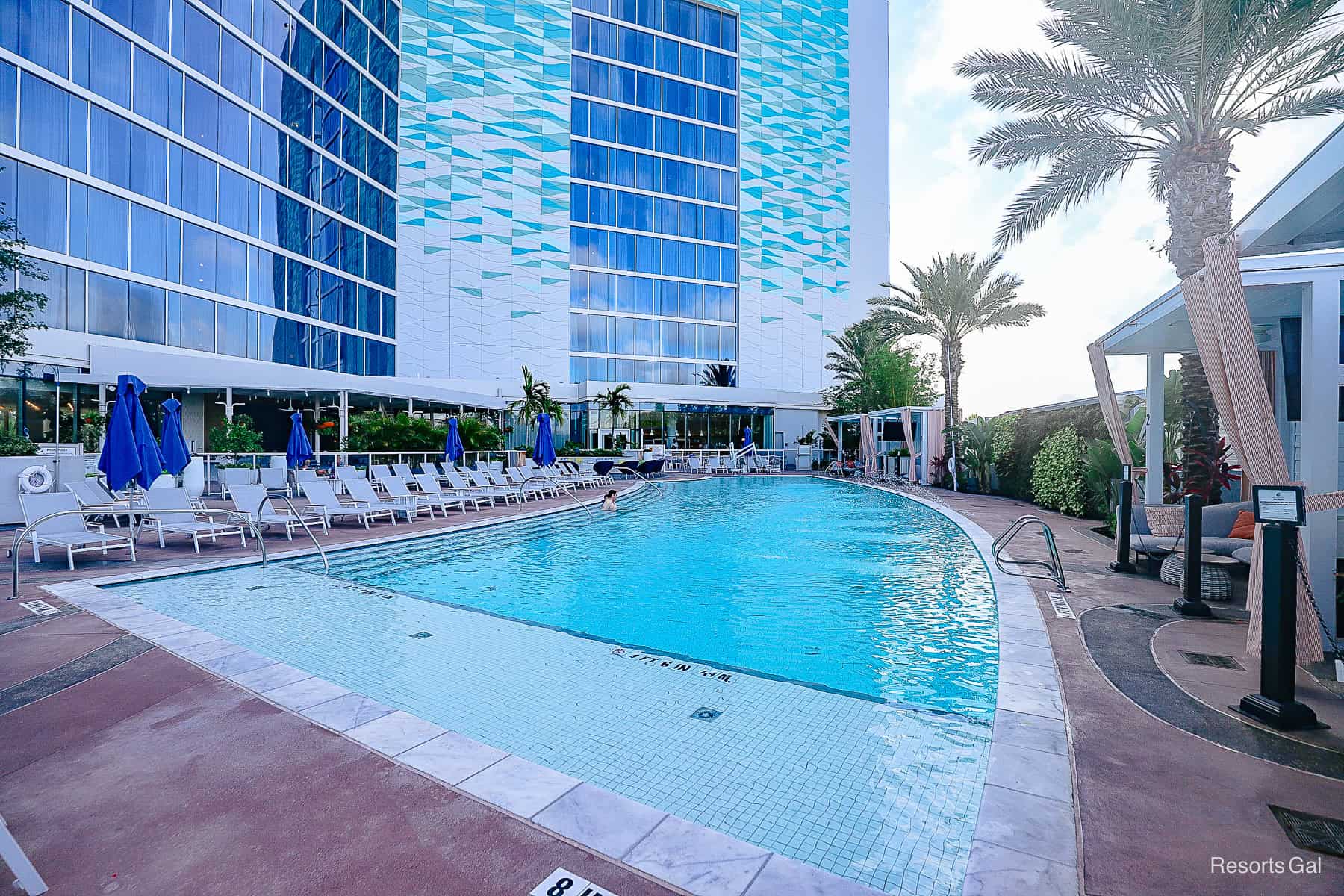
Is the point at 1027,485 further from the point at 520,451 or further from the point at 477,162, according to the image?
the point at 477,162

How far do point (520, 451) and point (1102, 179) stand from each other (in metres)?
17.3

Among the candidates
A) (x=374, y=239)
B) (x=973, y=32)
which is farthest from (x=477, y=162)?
(x=973, y=32)

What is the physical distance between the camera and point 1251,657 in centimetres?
420

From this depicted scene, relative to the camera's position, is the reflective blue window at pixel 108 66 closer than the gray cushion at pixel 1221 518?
No

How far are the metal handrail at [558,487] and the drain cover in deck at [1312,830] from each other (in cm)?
1211

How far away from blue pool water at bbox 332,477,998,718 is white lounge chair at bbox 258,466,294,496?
5.63 meters

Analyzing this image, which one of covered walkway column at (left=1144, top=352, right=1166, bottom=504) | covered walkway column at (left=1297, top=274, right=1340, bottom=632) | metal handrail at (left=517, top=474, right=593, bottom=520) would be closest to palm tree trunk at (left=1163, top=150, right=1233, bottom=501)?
covered walkway column at (left=1144, top=352, right=1166, bottom=504)

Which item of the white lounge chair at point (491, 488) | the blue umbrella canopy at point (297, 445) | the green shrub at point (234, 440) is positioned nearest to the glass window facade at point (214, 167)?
the green shrub at point (234, 440)

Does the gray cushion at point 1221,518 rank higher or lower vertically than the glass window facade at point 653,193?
lower

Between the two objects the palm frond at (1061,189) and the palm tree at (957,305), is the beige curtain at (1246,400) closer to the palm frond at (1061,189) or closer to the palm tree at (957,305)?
the palm frond at (1061,189)

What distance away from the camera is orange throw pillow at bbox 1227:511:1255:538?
7.12 meters

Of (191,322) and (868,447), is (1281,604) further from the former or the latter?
(191,322)

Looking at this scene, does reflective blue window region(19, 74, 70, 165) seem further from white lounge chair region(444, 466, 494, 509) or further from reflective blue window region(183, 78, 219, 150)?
white lounge chair region(444, 466, 494, 509)

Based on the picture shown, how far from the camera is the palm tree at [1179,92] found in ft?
27.1
